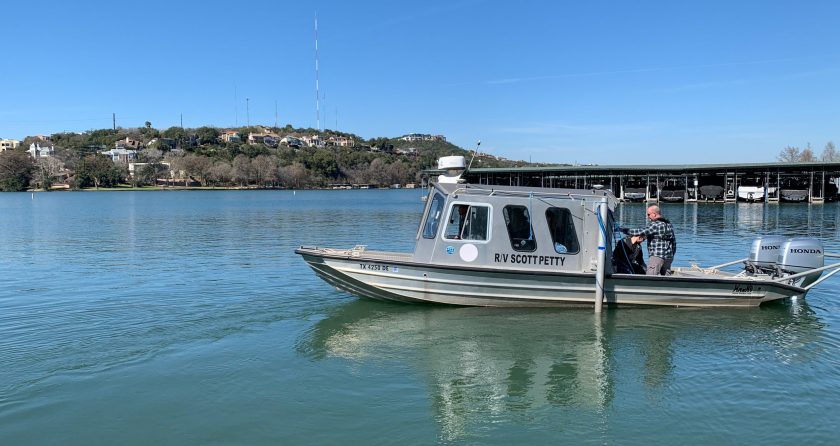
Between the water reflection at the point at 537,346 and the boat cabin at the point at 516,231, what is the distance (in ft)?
3.76

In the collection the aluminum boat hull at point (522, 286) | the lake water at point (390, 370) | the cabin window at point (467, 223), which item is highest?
the cabin window at point (467, 223)

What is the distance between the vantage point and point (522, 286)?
12297 mm

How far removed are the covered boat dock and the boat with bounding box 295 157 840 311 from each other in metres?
50.3

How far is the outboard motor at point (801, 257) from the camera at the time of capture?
1316cm

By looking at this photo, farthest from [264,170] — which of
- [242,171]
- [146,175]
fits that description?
[146,175]

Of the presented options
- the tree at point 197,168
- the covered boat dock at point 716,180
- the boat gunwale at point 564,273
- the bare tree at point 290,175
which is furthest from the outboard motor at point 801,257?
the bare tree at point 290,175

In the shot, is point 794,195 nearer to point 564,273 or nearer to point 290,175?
point 564,273

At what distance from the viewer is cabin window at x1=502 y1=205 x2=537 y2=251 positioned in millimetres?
12172

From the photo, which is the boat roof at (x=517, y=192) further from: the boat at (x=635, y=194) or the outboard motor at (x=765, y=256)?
the boat at (x=635, y=194)

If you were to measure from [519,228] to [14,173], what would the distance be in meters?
184

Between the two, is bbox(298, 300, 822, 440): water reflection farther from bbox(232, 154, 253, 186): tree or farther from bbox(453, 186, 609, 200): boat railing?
bbox(232, 154, 253, 186): tree

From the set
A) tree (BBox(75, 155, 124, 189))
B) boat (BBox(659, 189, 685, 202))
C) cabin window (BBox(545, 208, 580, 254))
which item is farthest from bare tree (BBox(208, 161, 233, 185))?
cabin window (BBox(545, 208, 580, 254))

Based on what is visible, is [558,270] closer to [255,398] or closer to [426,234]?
[426,234]

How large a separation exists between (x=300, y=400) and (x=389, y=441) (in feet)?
5.64
